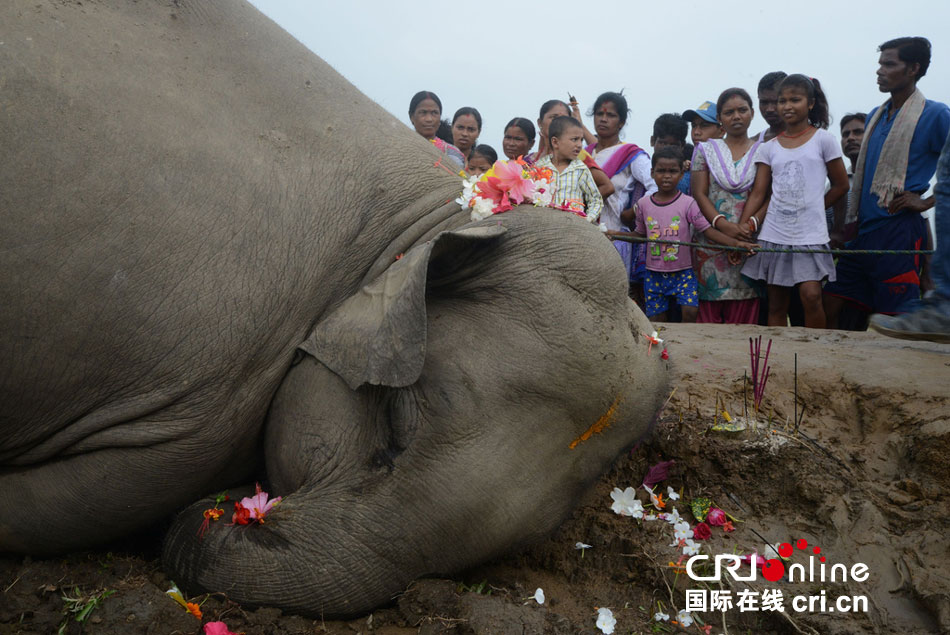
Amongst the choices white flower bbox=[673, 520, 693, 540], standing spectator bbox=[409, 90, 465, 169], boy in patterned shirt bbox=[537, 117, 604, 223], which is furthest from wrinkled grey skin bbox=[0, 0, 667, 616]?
standing spectator bbox=[409, 90, 465, 169]

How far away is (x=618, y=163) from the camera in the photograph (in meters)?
7.32

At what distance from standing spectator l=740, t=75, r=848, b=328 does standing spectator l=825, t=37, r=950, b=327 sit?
1.07 ft

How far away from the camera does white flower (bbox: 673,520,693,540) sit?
3214mm

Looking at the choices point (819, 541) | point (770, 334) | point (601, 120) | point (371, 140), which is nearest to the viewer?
point (371, 140)

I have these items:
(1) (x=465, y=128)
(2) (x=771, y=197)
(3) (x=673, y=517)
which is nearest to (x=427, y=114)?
(1) (x=465, y=128)

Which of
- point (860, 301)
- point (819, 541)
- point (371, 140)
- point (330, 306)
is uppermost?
point (371, 140)

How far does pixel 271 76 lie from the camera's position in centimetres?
286

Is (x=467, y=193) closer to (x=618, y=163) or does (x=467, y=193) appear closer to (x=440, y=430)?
(x=440, y=430)

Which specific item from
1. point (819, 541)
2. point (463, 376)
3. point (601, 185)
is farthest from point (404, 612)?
point (601, 185)

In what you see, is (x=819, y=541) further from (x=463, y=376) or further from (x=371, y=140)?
(x=371, y=140)

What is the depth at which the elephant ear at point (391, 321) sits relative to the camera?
7.71ft

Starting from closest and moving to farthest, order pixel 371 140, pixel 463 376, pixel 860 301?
1. pixel 463 376
2. pixel 371 140
3. pixel 860 301

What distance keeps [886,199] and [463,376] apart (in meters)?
5.30

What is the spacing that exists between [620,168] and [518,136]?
130cm
